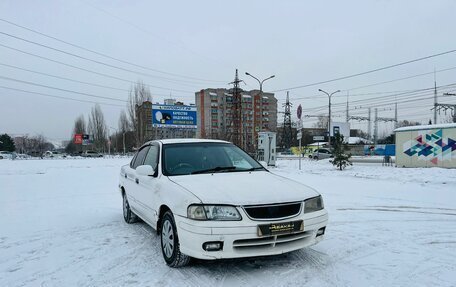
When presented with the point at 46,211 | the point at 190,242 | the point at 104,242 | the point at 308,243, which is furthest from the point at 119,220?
the point at 308,243

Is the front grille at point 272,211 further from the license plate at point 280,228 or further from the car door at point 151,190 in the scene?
the car door at point 151,190

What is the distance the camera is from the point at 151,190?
15.5 ft

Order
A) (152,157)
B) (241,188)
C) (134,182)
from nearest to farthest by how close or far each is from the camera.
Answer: (241,188), (152,157), (134,182)

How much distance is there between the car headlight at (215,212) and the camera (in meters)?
3.55

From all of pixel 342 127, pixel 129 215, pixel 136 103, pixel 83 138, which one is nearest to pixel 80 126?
pixel 83 138

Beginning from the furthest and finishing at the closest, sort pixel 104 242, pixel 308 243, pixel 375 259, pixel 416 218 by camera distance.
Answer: pixel 416 218 < pixel 104 242 < pixel 375 259 < pixel 308 243

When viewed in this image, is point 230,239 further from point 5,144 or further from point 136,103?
point 5,144

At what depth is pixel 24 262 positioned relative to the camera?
4375 millimetres

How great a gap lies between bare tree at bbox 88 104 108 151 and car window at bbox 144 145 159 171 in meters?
75.1

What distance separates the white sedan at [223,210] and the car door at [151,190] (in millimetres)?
14

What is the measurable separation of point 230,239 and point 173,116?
29.9m

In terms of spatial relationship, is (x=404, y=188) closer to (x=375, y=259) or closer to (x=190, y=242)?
(x=375, y=259)

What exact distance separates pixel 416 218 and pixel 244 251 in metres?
4.90

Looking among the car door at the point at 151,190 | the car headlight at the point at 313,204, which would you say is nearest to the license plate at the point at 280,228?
the car headlight at the point at 313,204
